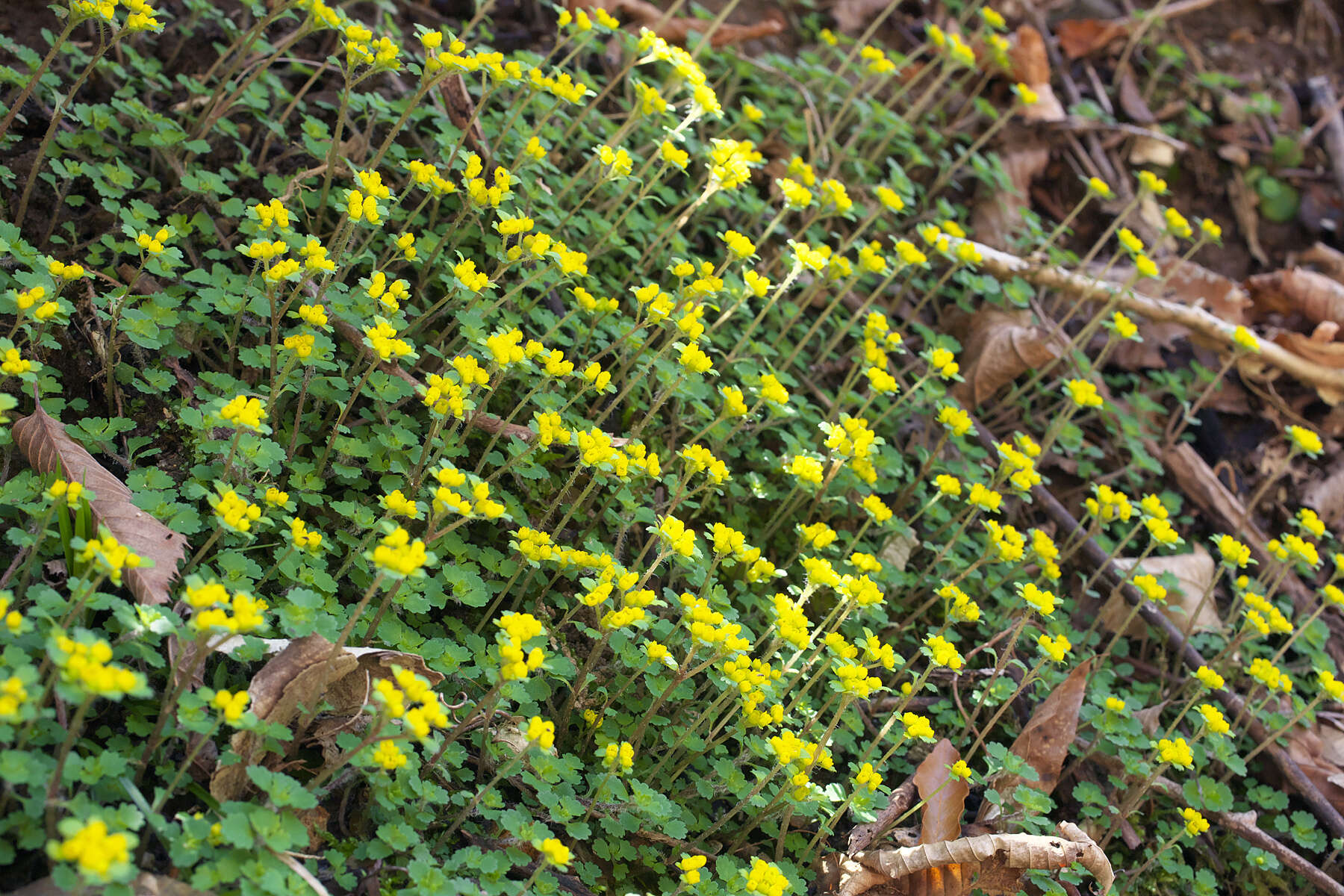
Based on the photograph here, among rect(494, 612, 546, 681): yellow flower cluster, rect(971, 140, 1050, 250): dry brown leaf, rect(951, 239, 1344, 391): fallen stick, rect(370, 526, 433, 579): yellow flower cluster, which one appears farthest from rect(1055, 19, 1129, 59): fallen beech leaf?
rect(370, 526, 433, 579): yellow flower cluster

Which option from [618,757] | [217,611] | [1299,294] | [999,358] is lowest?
[618,757]

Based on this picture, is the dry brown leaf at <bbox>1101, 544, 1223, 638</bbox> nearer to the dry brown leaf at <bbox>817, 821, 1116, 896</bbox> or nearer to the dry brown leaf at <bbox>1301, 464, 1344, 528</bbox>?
the dry brown leaf at <bbox>1301, 464, 1344, 528</bbox>

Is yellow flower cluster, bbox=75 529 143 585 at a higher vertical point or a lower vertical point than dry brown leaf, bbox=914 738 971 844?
higher

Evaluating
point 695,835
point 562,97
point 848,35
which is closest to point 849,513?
point 695,835

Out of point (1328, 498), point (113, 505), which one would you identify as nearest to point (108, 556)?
point (113, 505)

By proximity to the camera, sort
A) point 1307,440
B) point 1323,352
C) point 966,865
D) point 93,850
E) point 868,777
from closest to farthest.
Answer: point 93,850 < point 868,777 < point 966,865 < point 1307,440 < point 1323,352

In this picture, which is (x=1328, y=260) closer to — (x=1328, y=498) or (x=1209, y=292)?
(x=1209, y=292)

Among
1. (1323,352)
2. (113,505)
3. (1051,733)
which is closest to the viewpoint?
(113,505)
